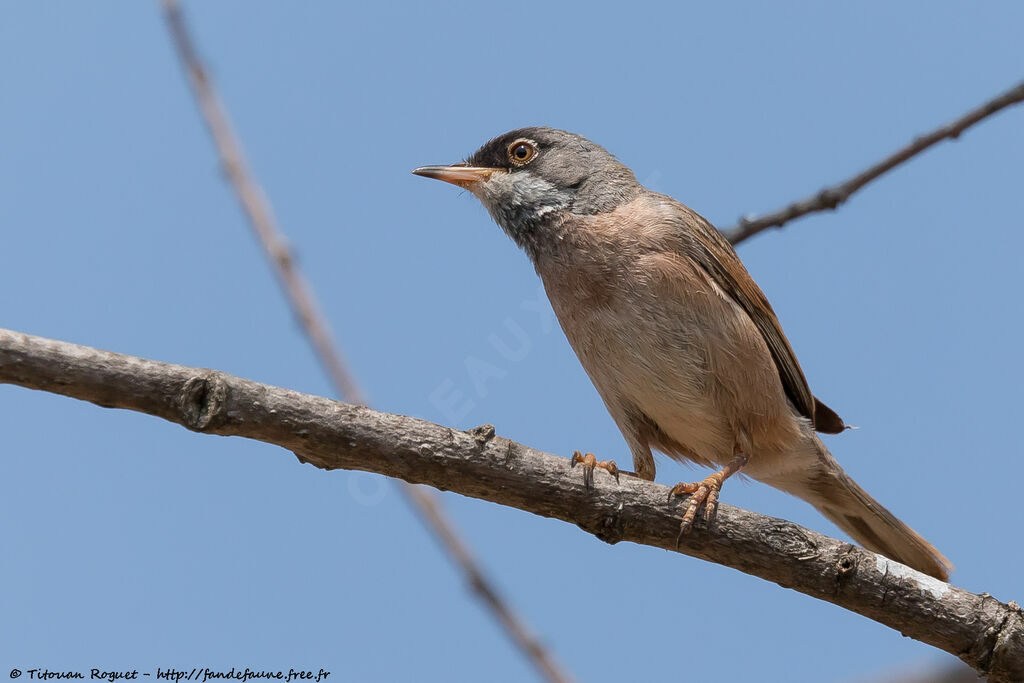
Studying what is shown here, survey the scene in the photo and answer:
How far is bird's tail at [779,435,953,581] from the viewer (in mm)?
6156

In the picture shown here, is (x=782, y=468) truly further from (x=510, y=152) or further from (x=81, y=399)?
(x=81, y=399)

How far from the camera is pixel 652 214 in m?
Result: 6.16

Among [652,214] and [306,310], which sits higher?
[652,214]

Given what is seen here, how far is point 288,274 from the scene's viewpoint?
13.7 ft

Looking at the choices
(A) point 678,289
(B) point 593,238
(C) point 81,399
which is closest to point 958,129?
(A) point 678,289

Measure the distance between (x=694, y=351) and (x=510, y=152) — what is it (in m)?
2.10

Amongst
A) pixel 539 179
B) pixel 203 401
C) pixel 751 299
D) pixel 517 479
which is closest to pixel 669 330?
pixel 751 299

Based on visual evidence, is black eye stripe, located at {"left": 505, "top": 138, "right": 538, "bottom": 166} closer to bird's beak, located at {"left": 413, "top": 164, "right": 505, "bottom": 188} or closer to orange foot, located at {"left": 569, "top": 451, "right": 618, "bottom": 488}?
bird's beak, located at {"left": 413, "top": 164, "right": 505, "bottom": 188}

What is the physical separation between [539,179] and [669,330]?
1.56 metres

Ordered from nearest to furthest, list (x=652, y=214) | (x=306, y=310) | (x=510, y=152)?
(x=306, y=310) < (x=652, y=214) < (x=510, y=152)

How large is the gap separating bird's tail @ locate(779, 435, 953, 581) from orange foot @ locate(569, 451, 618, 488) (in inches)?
78.7

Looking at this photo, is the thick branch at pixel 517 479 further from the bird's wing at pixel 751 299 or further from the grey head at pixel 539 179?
the grey head at pixel 539 179

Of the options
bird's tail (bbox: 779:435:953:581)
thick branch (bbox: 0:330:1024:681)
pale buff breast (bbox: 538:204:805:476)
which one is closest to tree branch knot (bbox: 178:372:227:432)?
thick branch (bbox: 0:330:1024:681)

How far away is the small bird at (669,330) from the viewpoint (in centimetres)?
576
